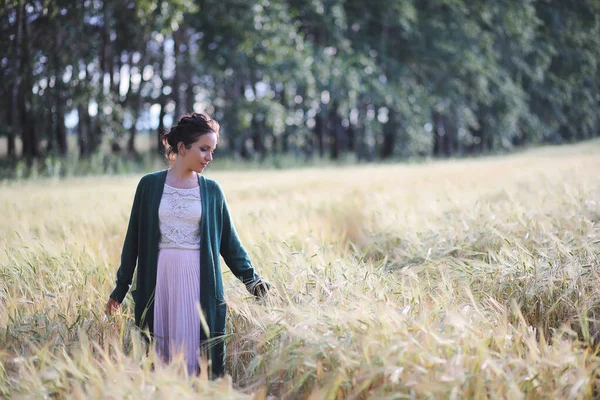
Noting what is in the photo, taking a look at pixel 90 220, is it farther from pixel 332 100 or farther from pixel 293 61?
pixel 332 100

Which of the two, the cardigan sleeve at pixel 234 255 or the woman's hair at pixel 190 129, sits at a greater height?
the woman's hair at pixel 190 129

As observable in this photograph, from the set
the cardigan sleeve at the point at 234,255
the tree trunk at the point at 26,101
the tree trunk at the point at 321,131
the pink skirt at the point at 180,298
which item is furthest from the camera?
the tree trunk at the point at 321,131

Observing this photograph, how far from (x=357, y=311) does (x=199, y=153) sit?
1055 millimetres

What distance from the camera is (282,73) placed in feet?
53.6

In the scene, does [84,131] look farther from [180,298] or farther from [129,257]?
[180,298]

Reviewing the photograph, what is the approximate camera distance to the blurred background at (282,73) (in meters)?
11.8

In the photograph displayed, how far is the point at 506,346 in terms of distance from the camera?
212 centimetres

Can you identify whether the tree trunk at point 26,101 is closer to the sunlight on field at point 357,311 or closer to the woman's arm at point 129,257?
the sunlight on field at point 357,311

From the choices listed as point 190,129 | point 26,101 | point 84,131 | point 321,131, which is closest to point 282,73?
point 321,131

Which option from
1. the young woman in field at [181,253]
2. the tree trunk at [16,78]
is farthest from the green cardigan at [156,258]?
the tree trunk at [16,78]

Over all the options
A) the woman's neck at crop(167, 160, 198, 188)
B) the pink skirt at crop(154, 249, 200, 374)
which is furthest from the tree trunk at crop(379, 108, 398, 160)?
the pink skirt at crop(154, 249, 200, 374)

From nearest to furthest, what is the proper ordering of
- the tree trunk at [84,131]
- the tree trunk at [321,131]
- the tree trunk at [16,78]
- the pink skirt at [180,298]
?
the pink skirt at [180,298], the tree trunk at [16,78], the tree trunk at [84,131], the tree trunk at [321,131]

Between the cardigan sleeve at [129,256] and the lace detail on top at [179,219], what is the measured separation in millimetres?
146

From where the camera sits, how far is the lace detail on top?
2367 mm
